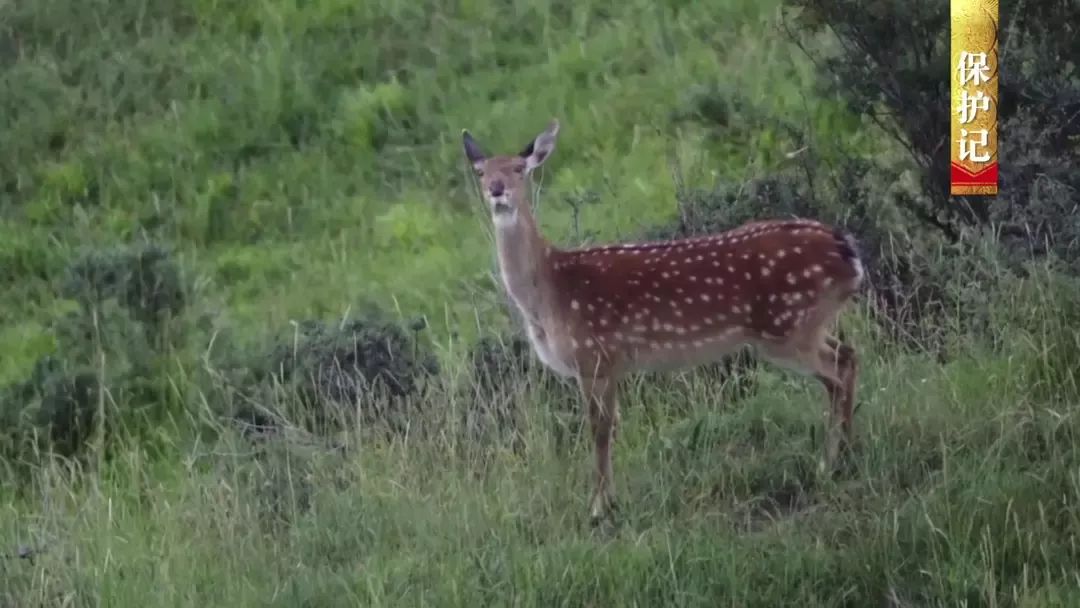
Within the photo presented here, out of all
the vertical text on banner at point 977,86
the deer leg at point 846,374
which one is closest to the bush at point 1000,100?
the vertical text on banner at point 977,86

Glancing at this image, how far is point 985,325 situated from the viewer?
805 cm

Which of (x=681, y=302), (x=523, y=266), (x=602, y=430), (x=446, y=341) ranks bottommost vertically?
(x=446, y=341)

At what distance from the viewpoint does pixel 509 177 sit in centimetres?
761

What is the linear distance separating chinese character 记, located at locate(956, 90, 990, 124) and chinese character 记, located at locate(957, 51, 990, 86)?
6 centimetres

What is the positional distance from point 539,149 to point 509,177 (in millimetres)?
268

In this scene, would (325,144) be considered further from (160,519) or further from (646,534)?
(646,534)

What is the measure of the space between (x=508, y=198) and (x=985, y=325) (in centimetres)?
217

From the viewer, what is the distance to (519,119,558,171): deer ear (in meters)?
7.73

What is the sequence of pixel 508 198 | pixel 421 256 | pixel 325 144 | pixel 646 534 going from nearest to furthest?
pixel 646 534 → pixel 508 198 → pixel 421 256 → pixel 325 144

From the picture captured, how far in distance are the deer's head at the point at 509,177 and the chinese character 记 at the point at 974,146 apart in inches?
89.8

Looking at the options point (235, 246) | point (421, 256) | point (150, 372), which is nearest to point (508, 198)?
point (150, 372)

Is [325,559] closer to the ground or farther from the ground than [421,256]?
farther from the ground

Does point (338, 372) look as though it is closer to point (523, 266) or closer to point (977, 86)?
point (523, 266)

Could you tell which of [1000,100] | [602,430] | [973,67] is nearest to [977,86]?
[973,67]
